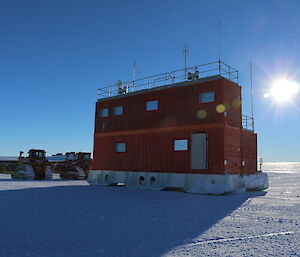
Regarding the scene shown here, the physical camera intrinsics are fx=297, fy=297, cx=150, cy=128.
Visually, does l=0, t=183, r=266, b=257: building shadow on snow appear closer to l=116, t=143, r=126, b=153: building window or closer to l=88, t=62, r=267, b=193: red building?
l=88, t=62, r=267, b=193: red building

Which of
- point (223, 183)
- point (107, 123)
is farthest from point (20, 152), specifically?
point (223, 183)

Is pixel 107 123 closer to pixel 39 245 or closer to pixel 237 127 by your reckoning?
pixel 237 127

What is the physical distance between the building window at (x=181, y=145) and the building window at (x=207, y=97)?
9.60 feet

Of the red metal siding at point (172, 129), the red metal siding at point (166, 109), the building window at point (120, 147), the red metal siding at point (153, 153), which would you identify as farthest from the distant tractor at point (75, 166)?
the building window at point (120, 147)

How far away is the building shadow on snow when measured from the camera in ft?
20.0

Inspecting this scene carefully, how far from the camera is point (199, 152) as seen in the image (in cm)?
1938

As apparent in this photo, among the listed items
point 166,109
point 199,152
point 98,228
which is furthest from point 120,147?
point 98,228

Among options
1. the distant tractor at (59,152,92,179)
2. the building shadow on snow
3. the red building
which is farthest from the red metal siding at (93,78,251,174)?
the distant tractor at (59,152,92,179)

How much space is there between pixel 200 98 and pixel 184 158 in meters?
4.18

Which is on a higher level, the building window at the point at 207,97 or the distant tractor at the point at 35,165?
the building window at the point at 207,97

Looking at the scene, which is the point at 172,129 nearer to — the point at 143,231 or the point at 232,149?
the point at 232,149

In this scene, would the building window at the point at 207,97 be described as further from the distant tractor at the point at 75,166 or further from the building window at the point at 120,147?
the distant tractor at the point at 75,166

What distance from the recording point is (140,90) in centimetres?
2391

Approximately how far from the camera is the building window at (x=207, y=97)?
19.5 m
